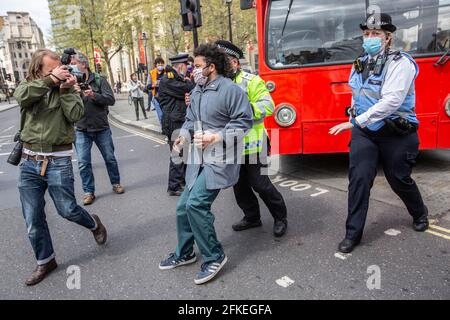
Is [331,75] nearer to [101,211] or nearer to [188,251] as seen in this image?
[188,251]

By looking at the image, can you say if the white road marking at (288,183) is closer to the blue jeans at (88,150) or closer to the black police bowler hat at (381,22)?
the blue jeans at (88,150)

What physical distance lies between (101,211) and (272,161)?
119 inches

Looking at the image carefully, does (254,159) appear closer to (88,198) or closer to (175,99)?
(175,99)

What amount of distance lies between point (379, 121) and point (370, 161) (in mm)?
327

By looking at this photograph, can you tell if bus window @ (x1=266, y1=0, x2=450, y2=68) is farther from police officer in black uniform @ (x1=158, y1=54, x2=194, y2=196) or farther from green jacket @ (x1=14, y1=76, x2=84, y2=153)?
green jacket @ (x1=14, y1=76, x2=84, y2=153)

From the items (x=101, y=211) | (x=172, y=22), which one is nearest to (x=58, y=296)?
(x=101, y=211)

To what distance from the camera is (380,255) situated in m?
3.11

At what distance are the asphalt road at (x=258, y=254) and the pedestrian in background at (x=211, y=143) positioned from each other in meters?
0.31

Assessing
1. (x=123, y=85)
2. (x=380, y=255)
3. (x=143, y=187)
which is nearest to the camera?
(x=380, y=255)

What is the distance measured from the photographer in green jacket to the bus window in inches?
110

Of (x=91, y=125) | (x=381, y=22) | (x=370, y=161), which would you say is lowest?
(x=370, y=161)

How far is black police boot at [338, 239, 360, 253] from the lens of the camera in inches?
126

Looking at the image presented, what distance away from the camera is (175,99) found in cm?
497

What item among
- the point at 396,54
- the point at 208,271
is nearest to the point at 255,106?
the point at 396,54
